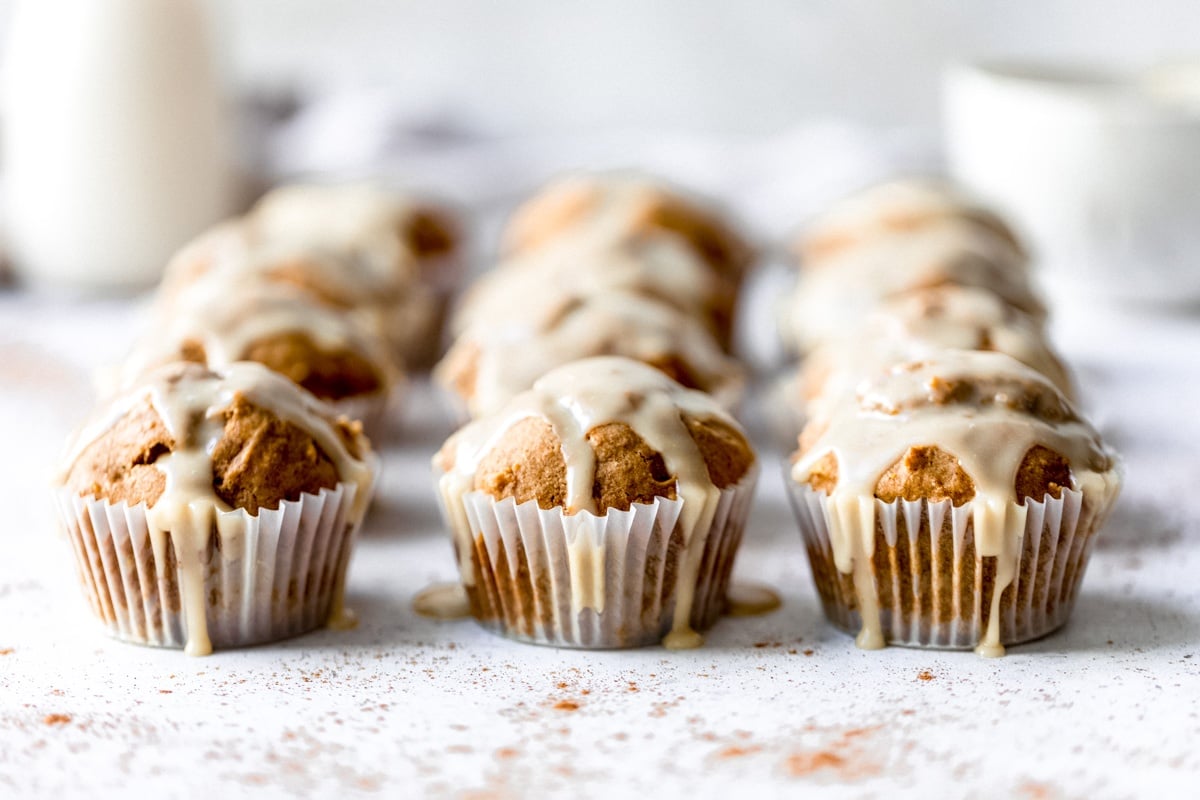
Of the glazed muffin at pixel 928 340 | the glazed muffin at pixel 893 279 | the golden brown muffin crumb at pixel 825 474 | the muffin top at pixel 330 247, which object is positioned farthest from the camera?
the muffin top at pixel 330 247

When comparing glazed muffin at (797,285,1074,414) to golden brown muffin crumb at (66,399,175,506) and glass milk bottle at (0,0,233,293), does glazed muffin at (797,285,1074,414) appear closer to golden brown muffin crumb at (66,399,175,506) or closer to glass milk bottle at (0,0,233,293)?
golden brown muffin crumb at (66,399,175,506)

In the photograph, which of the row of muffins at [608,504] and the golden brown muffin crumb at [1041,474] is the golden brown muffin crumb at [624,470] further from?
the golden brown muffin crumb at [1041,474]

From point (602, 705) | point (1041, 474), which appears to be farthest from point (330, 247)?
point (1041, 474)

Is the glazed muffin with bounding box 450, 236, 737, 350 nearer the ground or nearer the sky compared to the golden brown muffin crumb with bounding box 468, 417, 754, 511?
nearer the sky

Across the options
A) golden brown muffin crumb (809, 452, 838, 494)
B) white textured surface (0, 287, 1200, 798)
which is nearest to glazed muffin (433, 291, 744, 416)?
white textured surface (0, 287, 1200, 798)

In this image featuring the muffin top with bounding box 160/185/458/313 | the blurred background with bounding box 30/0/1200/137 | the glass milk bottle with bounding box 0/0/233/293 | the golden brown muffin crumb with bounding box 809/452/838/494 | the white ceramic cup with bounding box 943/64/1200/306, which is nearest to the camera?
the golden brown muffin crumb with bounding box 809/452/838/494

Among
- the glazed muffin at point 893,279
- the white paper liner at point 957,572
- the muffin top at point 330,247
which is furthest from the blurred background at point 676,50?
the white paper liner at point 957,572

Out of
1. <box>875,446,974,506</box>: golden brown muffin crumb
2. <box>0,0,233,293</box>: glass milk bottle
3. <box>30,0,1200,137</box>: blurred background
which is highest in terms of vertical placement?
<box>30,0,1200,137</box>: blurred background

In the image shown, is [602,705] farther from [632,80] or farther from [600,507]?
[632,80]
